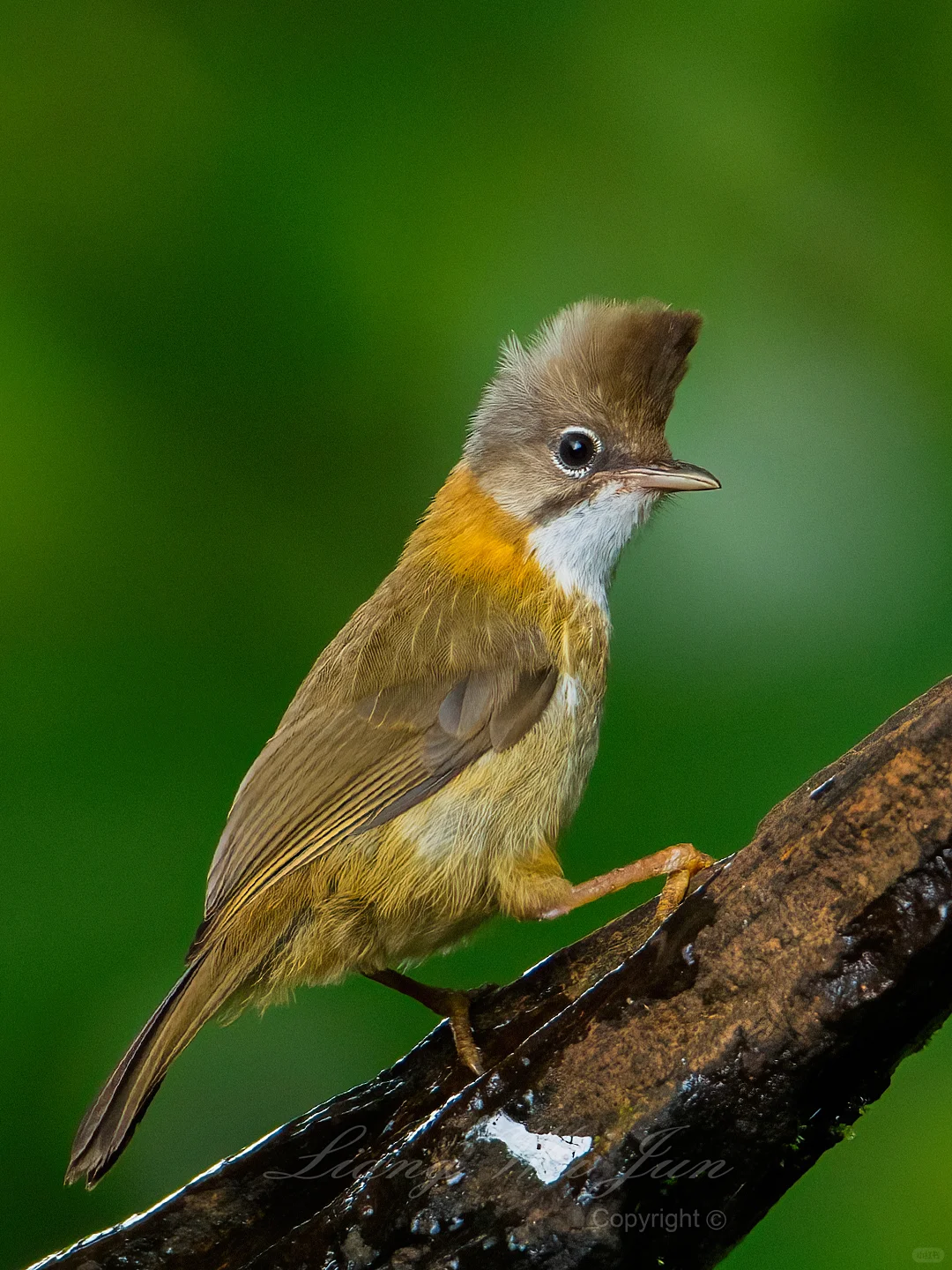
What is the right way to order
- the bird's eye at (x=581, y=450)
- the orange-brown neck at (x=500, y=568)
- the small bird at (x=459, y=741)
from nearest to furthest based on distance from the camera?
the small bird at (x=459, y=741) → the orange-brown neck at (x=500, y=568) → the bird's eye at (x=581, y=450)

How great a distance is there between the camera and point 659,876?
6.85 feet

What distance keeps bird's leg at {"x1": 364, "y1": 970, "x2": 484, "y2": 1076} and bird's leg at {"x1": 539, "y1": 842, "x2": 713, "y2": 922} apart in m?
0.20

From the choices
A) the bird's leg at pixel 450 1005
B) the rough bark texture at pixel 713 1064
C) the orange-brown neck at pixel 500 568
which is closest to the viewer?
the rough bark texture at pixel 713 1064

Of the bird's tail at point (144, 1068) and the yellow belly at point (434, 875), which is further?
the yellow belly at point (434, 875)

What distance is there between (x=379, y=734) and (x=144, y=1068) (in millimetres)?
650

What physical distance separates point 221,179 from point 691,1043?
2.26m

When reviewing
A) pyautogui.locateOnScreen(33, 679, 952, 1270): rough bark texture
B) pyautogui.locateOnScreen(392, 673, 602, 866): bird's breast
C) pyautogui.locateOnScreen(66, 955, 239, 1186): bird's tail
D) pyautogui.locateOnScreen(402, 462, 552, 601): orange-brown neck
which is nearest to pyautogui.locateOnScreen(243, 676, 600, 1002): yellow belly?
pyautogui.locateOnScreen(392, 673, 602, 866): bird's breast

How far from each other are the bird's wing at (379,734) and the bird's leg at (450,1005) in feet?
0.98

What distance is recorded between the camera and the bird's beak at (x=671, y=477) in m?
2.44

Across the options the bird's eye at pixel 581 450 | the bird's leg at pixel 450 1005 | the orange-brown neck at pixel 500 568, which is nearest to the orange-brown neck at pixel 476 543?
the orange-brown neck at pixel 500 568

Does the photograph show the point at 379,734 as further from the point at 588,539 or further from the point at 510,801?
the point at 588,539

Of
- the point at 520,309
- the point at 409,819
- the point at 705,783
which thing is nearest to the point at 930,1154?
→ the point at 705,783

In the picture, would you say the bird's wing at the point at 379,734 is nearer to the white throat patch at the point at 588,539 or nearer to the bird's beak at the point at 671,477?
the white throat patch at the point at 588,539

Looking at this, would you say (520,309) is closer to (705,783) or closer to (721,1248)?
(705,783)
